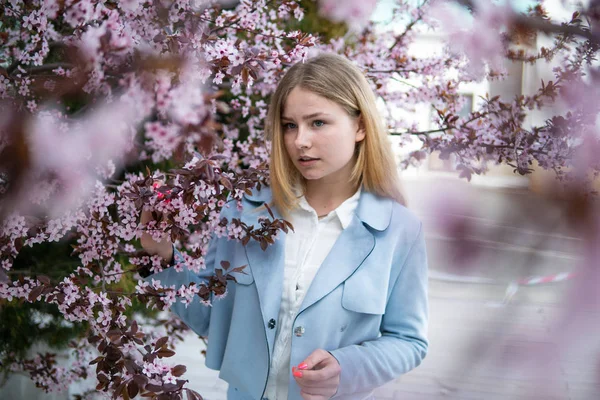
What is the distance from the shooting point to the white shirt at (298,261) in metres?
1.53

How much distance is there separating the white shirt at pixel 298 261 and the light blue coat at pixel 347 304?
0.04m

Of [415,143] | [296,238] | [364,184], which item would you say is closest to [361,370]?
[296,238]

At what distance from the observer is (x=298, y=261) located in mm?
1604

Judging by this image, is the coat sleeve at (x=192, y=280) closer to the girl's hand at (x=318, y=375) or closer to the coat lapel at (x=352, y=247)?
the coat lapel at (x=352, y=247)

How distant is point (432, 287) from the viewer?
353 millimetres

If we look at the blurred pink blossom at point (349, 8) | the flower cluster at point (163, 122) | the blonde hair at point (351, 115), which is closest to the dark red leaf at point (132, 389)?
the flower cluster at point (163, 122)

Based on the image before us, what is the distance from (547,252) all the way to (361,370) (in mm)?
1102

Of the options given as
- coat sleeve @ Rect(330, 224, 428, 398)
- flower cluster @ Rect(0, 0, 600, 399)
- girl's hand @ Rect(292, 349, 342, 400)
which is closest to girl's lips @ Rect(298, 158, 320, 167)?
flower cluster @ Rect(0, 0, 600, 399)

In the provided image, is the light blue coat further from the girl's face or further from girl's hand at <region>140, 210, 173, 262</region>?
the girl's face

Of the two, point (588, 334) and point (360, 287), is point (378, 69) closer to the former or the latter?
point (360, 287)

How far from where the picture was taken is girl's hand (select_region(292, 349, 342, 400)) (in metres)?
1.26

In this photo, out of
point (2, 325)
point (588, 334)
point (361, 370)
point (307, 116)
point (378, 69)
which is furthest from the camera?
point (378, 69)

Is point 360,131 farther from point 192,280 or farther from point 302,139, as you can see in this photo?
point 192,280

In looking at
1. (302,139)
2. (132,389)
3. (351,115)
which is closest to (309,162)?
(302,139)
